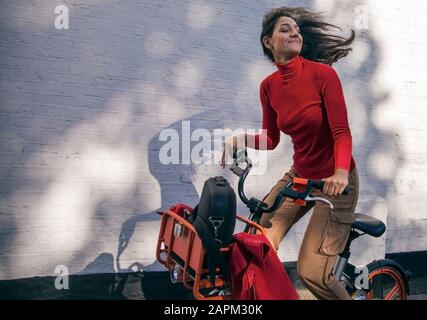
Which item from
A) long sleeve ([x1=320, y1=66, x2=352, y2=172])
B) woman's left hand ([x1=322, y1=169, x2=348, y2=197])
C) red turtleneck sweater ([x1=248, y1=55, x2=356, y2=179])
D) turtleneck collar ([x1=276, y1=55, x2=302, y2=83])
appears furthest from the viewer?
turtleneck collar ([x1=276, y1=55, x2=302, y2=83])

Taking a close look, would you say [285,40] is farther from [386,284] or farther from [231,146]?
[386,284]

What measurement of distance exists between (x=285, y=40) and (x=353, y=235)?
1.46m

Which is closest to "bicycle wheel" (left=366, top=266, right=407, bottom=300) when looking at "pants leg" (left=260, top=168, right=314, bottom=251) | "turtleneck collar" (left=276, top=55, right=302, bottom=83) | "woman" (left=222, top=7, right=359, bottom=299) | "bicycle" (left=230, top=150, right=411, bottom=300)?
"bicycle" (left=230, top=150, right=411, bottom=300)

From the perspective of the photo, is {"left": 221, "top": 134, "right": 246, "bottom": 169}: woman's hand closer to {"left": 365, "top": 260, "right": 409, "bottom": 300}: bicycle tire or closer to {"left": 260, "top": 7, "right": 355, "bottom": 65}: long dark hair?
{"left": 260, "top": 7, "right": 355, "bottom": 65}: long dark hair

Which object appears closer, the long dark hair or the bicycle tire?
the bicycle tire

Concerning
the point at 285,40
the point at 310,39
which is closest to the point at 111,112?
the point at 285,40

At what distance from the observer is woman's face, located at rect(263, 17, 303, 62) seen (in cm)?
327

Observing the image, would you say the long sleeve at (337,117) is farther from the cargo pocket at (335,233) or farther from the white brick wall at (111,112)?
the white brick wall at (111,112)

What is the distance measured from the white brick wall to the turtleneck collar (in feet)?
4.31

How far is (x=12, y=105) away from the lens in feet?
12.5

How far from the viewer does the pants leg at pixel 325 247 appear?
2.85m

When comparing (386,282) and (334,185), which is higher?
(334,185)

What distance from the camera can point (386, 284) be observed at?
143 inches
